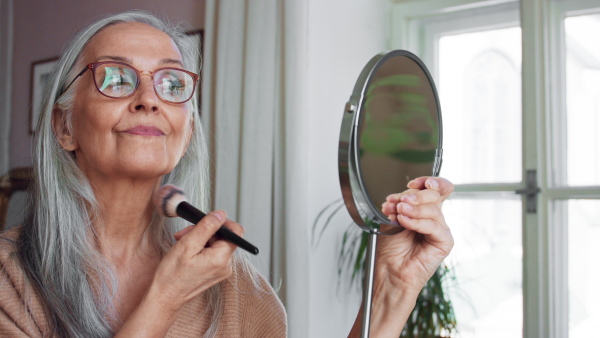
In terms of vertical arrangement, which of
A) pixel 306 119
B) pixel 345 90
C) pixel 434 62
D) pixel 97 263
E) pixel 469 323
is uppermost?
pixel 434 62

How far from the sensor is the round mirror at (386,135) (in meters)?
0.75

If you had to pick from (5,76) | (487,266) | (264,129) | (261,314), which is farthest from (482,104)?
(5,76)

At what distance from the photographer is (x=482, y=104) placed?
270cm

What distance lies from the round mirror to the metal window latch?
1.71 meters

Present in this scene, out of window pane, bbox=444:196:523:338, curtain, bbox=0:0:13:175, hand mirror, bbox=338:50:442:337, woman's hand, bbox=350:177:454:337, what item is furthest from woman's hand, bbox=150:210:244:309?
curtain, bbox=0:0:13:175

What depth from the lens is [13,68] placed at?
3869 mm

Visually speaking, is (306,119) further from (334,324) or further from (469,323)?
(469,323)

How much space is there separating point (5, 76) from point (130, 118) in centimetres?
328

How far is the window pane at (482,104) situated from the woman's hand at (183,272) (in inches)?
79.3

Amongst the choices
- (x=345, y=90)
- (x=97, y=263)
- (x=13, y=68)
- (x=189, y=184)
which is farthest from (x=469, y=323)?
(x=13, y=68)

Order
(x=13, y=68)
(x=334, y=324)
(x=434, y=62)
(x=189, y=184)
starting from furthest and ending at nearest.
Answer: (x=13, y=68)
(x=434, y=62)
(x=334, y=324)
(x=189, y=184)

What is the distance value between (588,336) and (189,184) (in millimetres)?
1874

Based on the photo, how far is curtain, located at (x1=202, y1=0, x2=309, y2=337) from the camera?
2.33 meters

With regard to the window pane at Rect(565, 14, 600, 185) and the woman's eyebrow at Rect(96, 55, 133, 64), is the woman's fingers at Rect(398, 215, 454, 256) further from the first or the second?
the window pane at Rect(565, 14, 600, 185)
